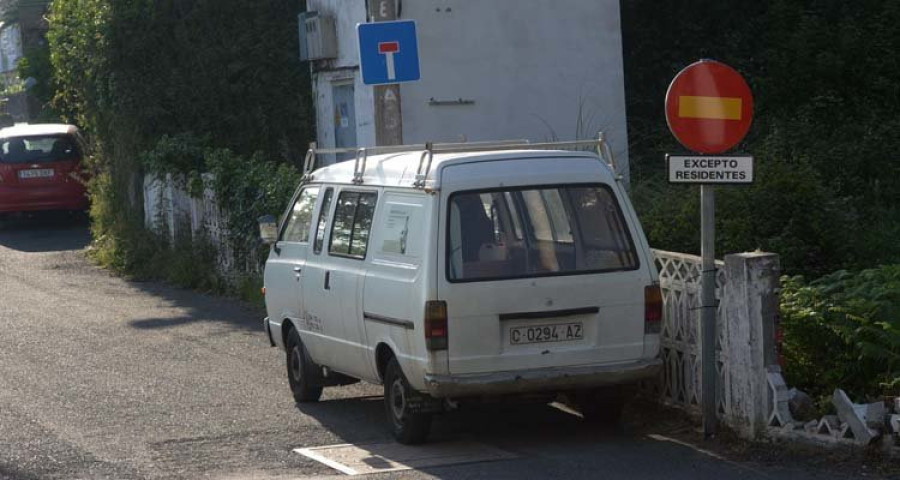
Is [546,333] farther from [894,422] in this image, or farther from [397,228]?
[894,422]

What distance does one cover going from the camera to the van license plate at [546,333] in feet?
29.1

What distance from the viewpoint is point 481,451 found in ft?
29.9

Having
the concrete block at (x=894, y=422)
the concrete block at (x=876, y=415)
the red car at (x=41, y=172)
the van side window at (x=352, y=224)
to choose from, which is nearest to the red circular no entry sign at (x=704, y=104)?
the concrete block at (x=876, y=415)

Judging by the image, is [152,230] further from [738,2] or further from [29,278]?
[738,2]

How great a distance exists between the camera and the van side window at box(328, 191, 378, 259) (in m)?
9.84

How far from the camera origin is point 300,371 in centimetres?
1103

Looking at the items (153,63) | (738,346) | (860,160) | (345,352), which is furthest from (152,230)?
(738,346)

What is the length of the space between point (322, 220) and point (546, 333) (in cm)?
238

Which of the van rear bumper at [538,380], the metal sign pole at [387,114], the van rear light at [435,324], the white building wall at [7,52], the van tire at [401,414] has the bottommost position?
the van tire at [401,414]

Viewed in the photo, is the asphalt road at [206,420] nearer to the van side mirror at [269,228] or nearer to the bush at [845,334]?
the bush at [845,334]

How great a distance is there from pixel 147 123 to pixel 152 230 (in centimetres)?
174

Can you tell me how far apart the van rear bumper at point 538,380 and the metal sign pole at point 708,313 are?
33 cm

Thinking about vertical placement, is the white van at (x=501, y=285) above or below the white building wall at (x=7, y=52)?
below

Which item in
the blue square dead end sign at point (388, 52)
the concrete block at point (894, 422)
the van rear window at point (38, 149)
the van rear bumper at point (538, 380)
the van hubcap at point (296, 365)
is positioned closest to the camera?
the concrete block at point (894, 422)
